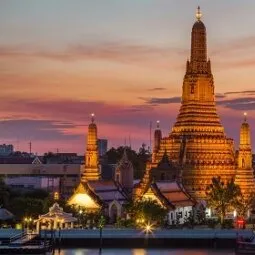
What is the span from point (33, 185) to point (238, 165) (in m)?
34.9

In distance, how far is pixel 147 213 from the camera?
217ft

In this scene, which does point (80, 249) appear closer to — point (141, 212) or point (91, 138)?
point (141, 212)

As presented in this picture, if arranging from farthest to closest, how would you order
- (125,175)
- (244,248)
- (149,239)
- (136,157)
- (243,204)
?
(136,157) → (125,175) → (243,204) → (149,239) → (244,248)

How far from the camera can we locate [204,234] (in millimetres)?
60781

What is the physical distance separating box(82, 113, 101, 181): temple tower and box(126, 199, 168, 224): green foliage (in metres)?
14.4

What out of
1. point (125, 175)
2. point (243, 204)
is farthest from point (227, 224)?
point (125, 175)

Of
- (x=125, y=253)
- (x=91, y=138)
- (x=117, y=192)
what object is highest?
(x=91, y=138)

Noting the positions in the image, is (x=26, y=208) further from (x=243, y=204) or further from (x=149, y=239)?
(x=243, y=204)

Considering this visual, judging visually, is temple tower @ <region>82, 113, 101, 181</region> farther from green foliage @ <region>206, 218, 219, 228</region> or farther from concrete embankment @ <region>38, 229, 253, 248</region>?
concrete embankment @ <region>38, 229, 253, 248</region>

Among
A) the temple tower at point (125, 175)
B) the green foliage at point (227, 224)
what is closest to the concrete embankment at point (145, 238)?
the green foliage at point (227, 224)

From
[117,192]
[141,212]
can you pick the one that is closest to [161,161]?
[117,192]

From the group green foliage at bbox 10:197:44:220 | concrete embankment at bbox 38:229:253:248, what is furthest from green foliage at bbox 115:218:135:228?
green foliage at bbox 10:197:44:220

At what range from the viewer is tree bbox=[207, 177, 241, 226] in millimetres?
70875

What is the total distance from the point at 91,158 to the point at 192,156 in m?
8.90
